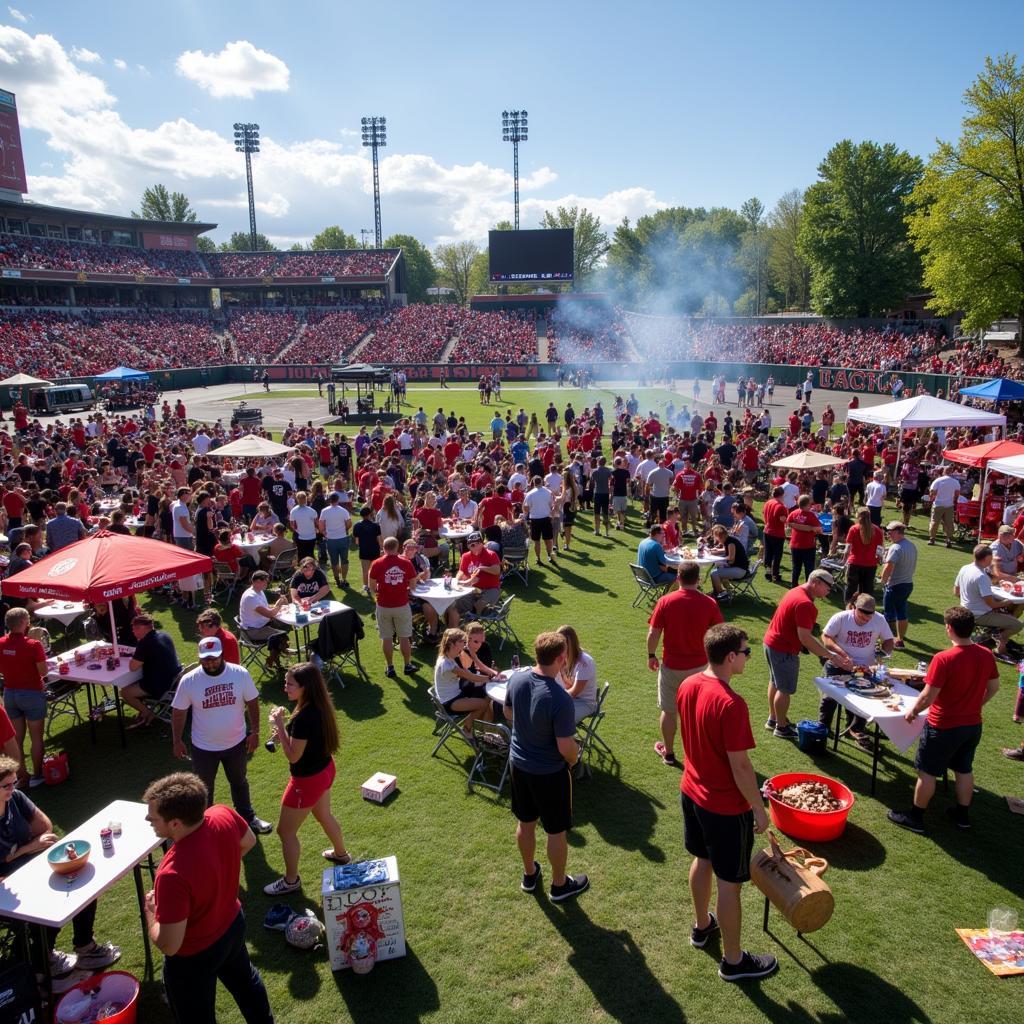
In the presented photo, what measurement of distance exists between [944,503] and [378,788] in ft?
41.1

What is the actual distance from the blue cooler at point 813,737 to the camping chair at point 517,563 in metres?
6.02

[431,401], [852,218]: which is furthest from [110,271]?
[852,218]

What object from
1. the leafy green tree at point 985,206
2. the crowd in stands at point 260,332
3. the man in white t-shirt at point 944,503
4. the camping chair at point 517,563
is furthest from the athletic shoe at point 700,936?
the crowd in stands at point 260,332

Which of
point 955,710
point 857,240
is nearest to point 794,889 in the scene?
point 955,710

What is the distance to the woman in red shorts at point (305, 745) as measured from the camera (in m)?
Result: 4.84

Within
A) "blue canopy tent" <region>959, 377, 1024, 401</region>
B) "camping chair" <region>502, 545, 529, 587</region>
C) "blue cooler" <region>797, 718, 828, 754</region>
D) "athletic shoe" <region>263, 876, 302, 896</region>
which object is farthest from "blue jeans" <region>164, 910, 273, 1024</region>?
"blue canopy tent" <region>959, 377, 1024, 401</region>

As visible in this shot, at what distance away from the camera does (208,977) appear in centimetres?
355

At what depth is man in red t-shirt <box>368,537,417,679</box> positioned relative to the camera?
336 inches

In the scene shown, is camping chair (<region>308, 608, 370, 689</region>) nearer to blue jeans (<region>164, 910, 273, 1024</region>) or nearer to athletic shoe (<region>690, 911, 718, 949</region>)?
blue jeans (<region>164, 910, 273, 1024</region>)

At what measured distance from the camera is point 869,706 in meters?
6.19

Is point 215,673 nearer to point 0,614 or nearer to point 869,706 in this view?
point 869,706

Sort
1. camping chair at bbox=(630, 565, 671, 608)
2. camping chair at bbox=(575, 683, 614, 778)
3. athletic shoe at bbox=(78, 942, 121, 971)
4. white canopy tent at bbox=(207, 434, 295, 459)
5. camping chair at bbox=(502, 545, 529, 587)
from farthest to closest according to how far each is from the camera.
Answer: white canopy tent at bbox=(207, 434, 295, 459)
camping chair at bbox=(502, 545, 529, 587)
camping chair at bbox=(630, 565, 671, 608)
camping chair at bbox=(575, 683, 614, 778)
athletic shoe at bbox=(78, 942, 121, 971)

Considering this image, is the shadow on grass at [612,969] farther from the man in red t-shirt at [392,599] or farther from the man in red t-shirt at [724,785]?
the man in red t-shirt at [392,599]

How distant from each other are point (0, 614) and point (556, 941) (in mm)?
9081
